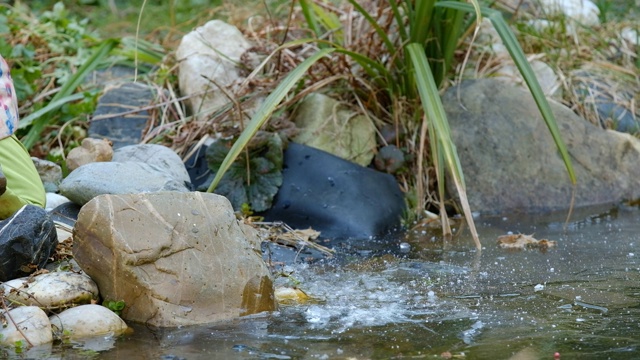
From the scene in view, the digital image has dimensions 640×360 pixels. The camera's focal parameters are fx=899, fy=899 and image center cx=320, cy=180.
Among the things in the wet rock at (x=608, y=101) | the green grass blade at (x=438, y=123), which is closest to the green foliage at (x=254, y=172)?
the green grass blade at (x=438, y=123)

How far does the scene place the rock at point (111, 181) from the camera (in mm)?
3732

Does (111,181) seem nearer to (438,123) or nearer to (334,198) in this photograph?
(334,198)

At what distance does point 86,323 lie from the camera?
8.82 ft

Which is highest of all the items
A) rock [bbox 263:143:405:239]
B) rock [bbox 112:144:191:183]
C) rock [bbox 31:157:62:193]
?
rock [bbox 112:144:191:183]

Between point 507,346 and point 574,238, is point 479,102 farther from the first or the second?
point 507,346

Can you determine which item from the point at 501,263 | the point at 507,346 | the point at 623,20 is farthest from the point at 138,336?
the point at 623,20

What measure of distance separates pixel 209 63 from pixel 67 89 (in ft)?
2.68

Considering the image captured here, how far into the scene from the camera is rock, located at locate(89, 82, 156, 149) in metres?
4.92

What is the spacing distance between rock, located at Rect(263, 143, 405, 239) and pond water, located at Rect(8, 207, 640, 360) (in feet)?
1.23

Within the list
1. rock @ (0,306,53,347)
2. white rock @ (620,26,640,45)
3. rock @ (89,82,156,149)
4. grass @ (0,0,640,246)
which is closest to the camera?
rock @ (0,306,53,347)

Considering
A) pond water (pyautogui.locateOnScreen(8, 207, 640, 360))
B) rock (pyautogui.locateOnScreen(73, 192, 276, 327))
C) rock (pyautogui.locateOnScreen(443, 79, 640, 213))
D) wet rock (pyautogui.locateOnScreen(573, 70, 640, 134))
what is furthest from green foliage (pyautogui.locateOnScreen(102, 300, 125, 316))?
wet rock (pyautogui.locateOnScreen(573, 70, 640, 134))

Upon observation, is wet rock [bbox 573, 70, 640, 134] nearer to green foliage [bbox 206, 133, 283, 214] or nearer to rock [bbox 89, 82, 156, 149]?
green foliage [bbox 206, 133, 283, 214]

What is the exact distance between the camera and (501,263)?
364 centimetres

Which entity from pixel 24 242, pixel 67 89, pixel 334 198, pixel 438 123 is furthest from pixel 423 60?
pixel 24 242
